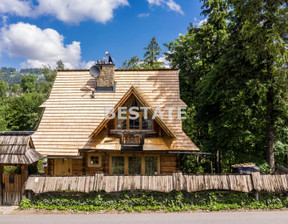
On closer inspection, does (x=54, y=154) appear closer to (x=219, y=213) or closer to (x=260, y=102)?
(x=219, y=213)

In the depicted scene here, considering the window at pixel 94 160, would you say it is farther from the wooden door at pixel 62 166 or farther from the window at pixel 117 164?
the wooden door at pixel 62 166

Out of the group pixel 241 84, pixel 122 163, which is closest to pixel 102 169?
pixel 122 163

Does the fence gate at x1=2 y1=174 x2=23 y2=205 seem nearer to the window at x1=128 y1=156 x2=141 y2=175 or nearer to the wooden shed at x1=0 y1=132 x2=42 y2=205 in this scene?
the wooden shed at x1=0 y1=132 x2=42 y2=205

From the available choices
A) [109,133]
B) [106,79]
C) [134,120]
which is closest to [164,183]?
[134,120]

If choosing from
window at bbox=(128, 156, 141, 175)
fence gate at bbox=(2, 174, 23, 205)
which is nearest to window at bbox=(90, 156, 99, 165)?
window at bbox=(128, 156, 141, 175)

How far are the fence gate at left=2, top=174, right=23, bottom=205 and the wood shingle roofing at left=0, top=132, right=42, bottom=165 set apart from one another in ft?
3.13

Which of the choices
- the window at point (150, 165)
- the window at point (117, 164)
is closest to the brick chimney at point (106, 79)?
the window at point (117, 164)

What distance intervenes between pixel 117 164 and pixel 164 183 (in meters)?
4.29

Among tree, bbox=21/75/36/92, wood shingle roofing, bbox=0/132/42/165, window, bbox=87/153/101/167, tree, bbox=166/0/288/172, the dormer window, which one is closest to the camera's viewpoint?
wood shingle roofing, bbox=0/132/42/165

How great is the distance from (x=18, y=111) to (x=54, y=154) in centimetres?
3148

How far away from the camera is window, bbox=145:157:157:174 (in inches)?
486

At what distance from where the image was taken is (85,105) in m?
14.2

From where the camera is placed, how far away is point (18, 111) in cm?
3681

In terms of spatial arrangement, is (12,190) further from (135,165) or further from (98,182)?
(135,165)
